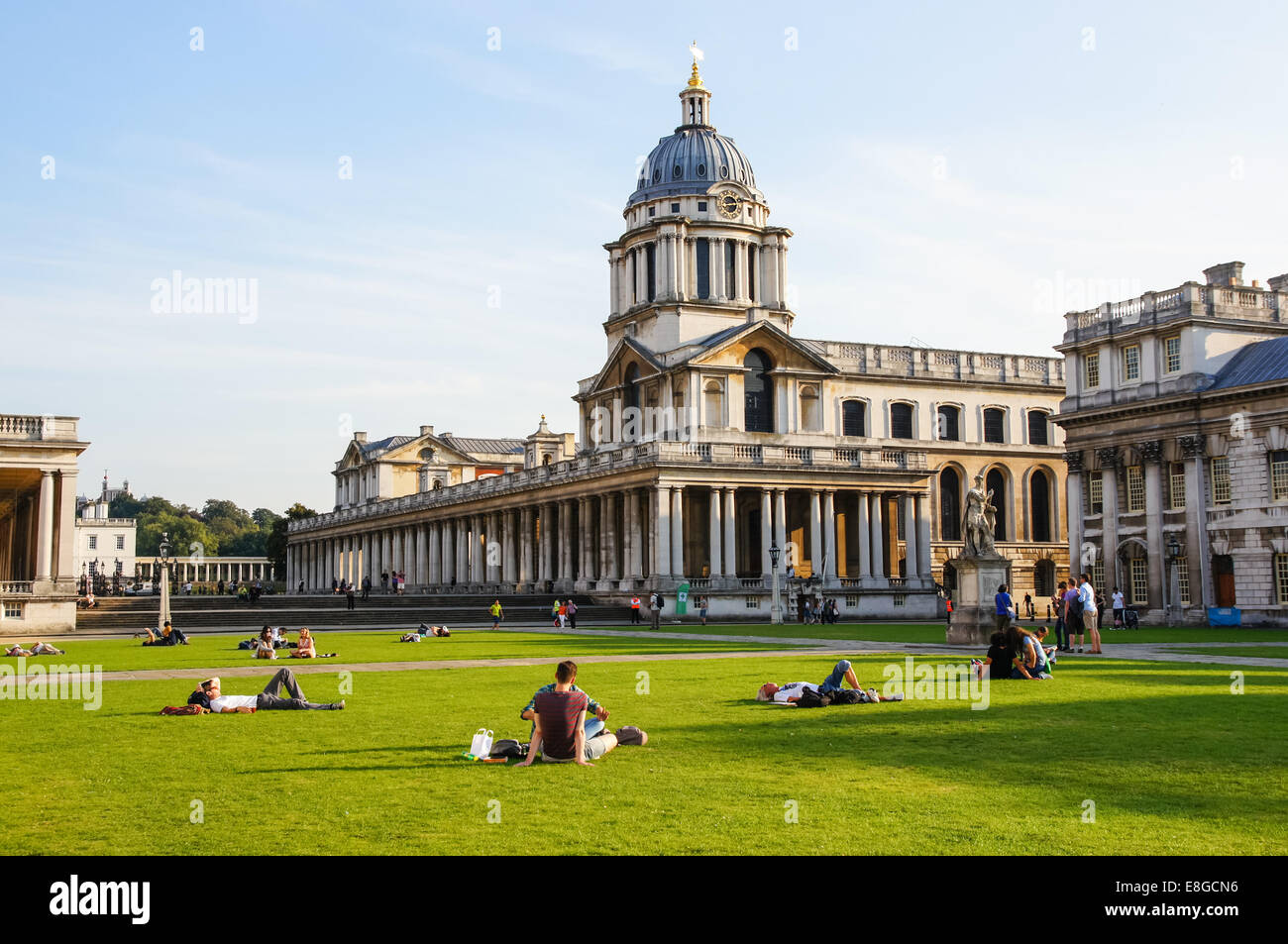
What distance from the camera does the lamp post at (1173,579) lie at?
199 feet

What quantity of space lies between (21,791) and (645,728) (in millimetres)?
7796

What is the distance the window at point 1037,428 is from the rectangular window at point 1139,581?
30348mm

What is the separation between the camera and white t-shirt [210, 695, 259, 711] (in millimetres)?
19844

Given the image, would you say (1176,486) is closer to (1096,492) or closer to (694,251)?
(1096,492)

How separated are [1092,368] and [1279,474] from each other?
12.6 meters

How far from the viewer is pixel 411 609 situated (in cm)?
6412

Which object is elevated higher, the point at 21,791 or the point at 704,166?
the point at 704,166

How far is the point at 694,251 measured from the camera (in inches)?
3275

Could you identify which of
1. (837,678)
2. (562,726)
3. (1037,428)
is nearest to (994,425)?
(1037,428)

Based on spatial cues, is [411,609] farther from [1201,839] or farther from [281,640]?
[1201,839]

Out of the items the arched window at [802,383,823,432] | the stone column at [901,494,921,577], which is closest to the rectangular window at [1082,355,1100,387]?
the stone column at [901,494,921,577]

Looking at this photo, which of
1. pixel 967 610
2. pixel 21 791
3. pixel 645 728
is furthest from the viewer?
pixel 967 610

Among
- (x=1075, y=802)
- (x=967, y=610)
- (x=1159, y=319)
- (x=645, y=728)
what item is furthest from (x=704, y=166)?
(x=1075, y=802)

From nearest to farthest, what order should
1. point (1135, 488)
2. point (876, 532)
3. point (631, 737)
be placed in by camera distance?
1. point (631, 737)
2. point (1135, 488)
3. point (876, 532)
